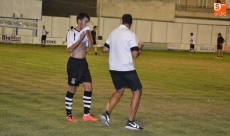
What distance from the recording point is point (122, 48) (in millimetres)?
9766

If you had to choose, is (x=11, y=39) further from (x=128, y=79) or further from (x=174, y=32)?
(x=128, y=79)

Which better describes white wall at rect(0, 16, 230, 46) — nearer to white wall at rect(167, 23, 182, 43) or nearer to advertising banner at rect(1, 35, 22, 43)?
white wall at rect(167, 23, 182, 43)

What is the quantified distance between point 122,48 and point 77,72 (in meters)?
1.12

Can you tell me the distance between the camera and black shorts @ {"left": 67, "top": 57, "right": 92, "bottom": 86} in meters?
10.4

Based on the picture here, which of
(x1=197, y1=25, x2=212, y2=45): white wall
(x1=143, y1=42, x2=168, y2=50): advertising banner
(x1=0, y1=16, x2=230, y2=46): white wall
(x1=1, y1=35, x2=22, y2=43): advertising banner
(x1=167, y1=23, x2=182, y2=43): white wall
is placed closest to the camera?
(x1=1, y1=35, x2=22, y2=43): advertising banner

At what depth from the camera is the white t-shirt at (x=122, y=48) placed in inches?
382

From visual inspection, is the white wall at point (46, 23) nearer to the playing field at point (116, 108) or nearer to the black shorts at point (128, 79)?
the playing field at point (116, 108)

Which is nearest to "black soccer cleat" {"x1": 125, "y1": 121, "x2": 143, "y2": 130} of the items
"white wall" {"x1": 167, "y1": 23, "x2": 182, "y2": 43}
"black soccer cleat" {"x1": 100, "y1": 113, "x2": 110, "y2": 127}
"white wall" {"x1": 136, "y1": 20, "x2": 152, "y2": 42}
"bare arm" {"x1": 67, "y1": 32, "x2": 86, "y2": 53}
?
"black soccer cleat" {"x1": 100, "y1": 113, "x2": 110, "y2": 127}

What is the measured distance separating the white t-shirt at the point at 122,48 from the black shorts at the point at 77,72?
728 mm

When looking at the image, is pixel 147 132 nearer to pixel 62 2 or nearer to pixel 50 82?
pixel 50 82

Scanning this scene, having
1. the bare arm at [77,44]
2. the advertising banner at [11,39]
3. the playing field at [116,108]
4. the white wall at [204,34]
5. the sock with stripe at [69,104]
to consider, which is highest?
the white wall at [204,34]

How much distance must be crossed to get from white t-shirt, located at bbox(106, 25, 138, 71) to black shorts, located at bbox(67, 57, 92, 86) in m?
0.73

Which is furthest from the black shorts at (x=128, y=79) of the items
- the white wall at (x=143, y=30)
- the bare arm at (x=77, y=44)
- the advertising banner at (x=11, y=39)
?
A: the white wall at (x=143, y=30)

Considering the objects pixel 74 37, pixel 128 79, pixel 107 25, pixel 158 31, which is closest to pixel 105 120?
pixel 128 79
